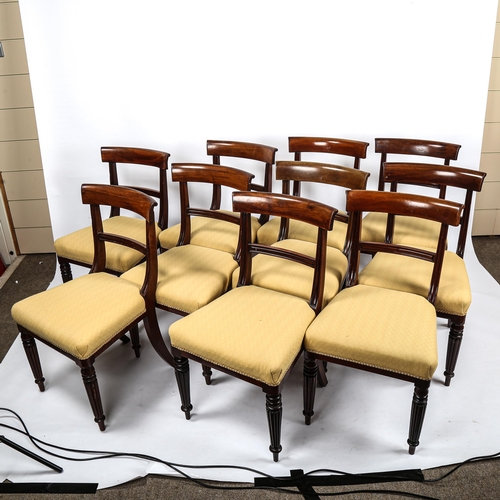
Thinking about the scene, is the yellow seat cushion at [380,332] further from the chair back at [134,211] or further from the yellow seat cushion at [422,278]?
the chair back at [134,211]

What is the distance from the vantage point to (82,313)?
1.85 meters

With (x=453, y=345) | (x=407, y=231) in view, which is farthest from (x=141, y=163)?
(x=453, y=345)

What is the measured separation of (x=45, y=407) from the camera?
79.7 inches

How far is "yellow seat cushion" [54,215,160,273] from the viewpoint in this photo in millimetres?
2316

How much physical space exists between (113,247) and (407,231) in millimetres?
1482

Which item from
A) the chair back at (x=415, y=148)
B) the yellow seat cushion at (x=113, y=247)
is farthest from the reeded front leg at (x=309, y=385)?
the chair back at (x=415, y=148)

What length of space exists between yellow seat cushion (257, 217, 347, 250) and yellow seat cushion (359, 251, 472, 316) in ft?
0.81

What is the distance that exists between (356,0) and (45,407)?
2595 mm

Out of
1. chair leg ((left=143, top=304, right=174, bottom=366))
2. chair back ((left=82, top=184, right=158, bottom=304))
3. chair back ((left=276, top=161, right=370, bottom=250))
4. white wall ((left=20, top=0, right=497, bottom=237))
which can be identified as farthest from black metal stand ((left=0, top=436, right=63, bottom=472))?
white wall ((left=20, top=0, right=497, bottom=237))

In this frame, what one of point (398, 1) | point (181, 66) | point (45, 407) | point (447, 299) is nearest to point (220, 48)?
point (181, 66)

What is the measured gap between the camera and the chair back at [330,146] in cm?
252

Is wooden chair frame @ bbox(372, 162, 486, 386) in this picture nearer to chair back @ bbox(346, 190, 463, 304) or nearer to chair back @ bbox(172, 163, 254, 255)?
chair back @ bbox(346, 190, 463, 304)

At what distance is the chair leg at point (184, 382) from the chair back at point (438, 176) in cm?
118

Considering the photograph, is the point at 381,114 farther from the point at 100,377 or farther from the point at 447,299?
the point at 100,377
